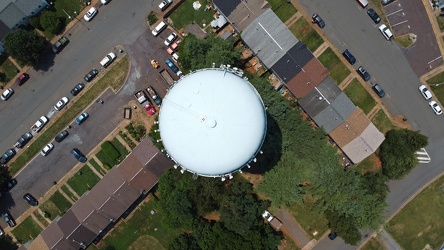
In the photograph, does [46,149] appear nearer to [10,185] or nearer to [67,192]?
[67,192]

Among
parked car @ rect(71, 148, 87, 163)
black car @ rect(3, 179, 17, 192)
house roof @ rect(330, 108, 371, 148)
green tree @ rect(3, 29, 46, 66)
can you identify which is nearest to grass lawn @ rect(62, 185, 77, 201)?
parked car @ rect(71, 148, 87, 163)

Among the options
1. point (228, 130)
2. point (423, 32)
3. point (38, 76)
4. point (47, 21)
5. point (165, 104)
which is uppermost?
point (47, 21)

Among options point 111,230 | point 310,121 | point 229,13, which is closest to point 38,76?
point 111,230

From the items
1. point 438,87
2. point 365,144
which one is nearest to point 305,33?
point 365,144

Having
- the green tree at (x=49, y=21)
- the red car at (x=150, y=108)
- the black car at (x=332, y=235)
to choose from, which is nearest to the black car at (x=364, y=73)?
the black car at (x=332, y=235)

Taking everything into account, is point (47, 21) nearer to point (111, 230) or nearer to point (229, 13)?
point (229, 13)

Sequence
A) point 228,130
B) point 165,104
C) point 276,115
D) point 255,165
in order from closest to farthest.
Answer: point 228,130, point 165,104, point 276,115, point 255,165
